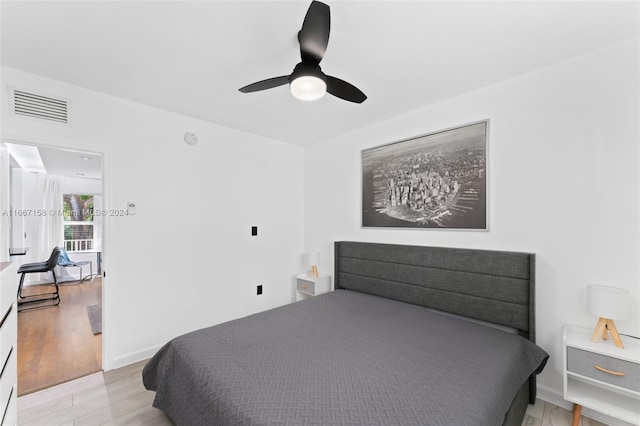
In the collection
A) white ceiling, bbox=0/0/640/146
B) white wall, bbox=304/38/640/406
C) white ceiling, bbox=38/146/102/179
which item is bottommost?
white wall, bbox=304/38/640/406

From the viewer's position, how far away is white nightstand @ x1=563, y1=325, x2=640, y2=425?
1.57 meters

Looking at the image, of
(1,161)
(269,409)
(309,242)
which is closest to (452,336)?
(269,409)

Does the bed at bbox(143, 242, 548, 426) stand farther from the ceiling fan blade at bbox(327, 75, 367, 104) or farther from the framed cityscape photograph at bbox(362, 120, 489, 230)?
the ceiling fan blade at bbox(327, 75, 367, 104)

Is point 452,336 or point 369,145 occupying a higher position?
point 369,145

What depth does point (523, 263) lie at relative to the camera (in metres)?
2.10

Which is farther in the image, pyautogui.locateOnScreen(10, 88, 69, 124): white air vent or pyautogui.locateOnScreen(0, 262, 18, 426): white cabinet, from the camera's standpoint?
pyautogui.locateOnScreen(10, 88, 69, 124): white air vent

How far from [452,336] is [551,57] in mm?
2097

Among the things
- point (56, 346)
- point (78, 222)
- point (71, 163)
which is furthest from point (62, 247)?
point (56, 346)

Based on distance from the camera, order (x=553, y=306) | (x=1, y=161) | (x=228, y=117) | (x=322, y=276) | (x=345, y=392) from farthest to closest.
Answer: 1. (x=1, y=161)
2. (x=322, y=276)
3. (x=228, y=117)
4. (x=553, y=306)
5. (x=345, y=392)

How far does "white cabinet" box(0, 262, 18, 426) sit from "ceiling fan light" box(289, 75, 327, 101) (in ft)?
5.50

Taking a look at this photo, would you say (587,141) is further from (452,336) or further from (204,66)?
(204,66)

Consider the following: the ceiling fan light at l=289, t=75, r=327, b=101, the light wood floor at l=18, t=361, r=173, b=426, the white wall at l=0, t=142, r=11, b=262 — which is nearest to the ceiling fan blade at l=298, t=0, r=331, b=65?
the ceiling fan light at l=289, t=75, r=327, b=101

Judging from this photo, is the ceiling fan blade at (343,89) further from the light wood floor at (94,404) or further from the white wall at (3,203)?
the white wall at (3,203)

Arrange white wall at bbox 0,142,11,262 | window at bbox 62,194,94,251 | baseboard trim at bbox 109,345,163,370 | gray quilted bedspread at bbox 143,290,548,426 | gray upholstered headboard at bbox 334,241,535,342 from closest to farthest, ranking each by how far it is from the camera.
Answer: gray quilted bedspread at bbox 143,290,548,426, gray upholstered headboard at bbox 334,241,535,342, baseboard trim at bbox 109,345,163,370, white wall at bbox 0,142,11,262, window at bbox 62,194,94,251
